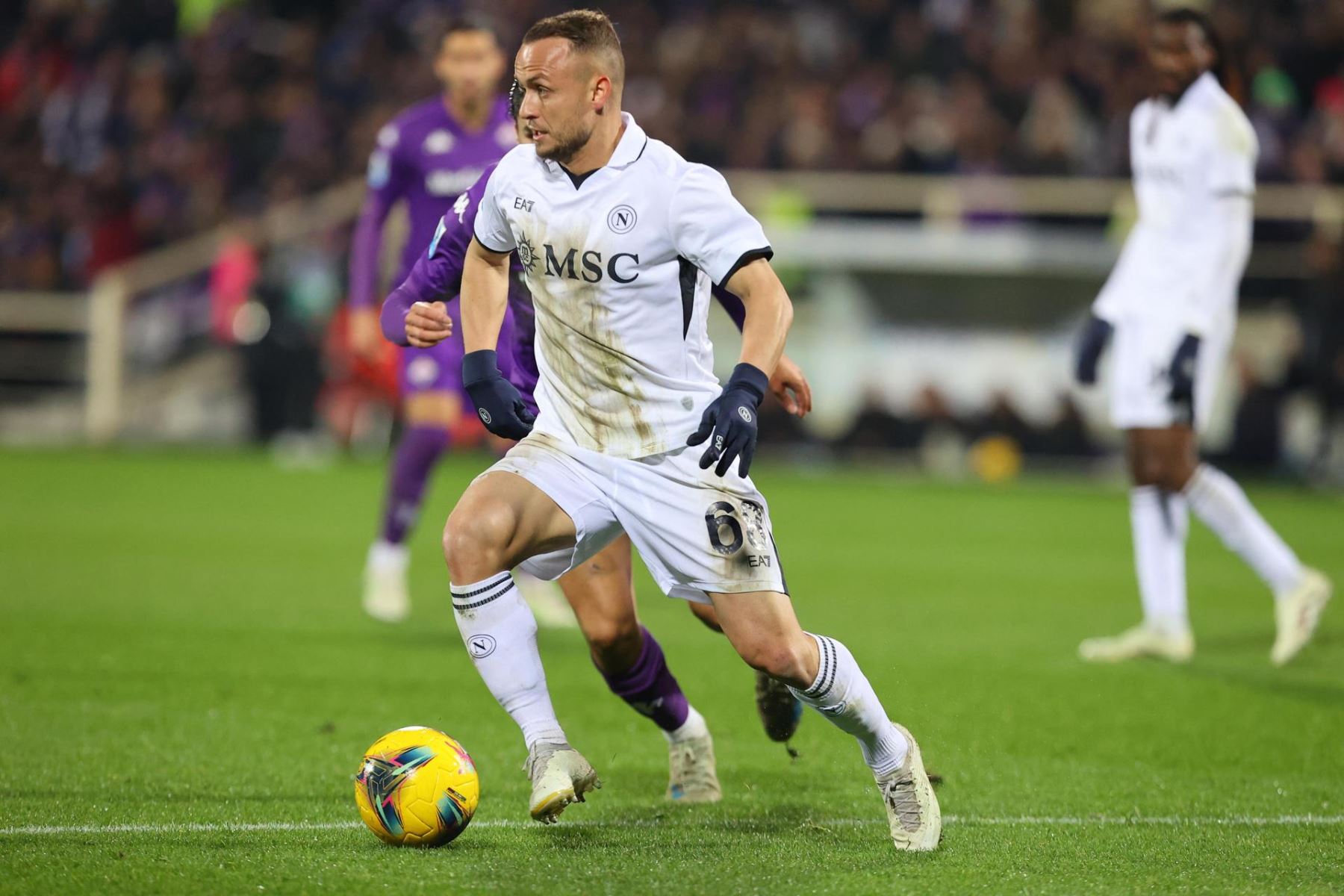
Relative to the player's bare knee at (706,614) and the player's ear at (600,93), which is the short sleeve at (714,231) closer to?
the player's ear at (600,93)

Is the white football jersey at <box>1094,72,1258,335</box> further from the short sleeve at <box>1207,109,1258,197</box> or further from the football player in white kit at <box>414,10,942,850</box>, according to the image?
the football player in white kit at <box>414,10,942,850</box>

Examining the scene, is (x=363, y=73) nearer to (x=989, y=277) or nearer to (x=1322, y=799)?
(x=989, y=277)

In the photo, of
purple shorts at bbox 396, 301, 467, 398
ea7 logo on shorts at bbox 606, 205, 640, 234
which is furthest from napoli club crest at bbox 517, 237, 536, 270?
purple shorts at bbox 396, 301, 467, 398

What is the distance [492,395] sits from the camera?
449 cm

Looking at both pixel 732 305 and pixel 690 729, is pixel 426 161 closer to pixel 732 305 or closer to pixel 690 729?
pixel 732 305

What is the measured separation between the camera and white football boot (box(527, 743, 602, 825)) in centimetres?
416

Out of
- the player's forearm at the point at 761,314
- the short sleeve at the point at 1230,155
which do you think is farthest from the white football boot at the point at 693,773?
the short sleeve at the point at 1230,155

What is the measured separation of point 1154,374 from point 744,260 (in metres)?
4.01

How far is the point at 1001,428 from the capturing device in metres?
18.7

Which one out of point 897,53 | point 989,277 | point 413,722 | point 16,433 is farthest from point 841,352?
point 413,722

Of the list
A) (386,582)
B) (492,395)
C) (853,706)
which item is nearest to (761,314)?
(492,395)

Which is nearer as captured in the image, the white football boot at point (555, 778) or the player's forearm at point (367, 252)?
the white football boot at point (555, 778)

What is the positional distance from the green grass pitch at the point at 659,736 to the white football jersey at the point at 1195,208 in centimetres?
160

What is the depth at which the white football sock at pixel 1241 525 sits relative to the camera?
25.3 ft
